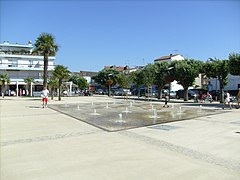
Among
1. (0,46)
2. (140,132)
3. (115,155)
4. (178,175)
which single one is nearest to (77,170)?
(115,155)

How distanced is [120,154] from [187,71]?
30.2m

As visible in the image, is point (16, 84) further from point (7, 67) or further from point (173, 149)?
point (173, 149)

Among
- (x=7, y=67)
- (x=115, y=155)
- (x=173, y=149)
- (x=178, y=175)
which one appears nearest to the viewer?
(x=178, y=175)

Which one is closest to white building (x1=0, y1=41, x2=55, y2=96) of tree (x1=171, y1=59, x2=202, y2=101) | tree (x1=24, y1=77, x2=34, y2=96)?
tree (x1=24, y1=77, x2=34, y2=96)

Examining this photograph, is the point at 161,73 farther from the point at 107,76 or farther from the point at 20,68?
the point at 107,76

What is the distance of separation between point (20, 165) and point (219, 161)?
14.8 ft

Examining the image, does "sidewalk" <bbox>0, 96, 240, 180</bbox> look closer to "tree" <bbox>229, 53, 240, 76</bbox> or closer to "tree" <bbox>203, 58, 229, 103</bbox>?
"tree" <bbox>229, 53, 240, 76</bbox>

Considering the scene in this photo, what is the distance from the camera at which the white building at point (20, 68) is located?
166 feet

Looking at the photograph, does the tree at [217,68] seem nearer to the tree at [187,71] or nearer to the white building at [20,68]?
the tree at [187,71]

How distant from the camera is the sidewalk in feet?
15.4

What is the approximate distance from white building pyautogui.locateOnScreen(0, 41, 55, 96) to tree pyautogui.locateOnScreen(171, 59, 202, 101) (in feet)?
103

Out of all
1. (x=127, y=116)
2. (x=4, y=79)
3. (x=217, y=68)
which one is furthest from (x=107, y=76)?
(x=127, y=116)

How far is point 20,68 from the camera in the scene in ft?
167

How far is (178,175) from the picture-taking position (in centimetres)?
465
